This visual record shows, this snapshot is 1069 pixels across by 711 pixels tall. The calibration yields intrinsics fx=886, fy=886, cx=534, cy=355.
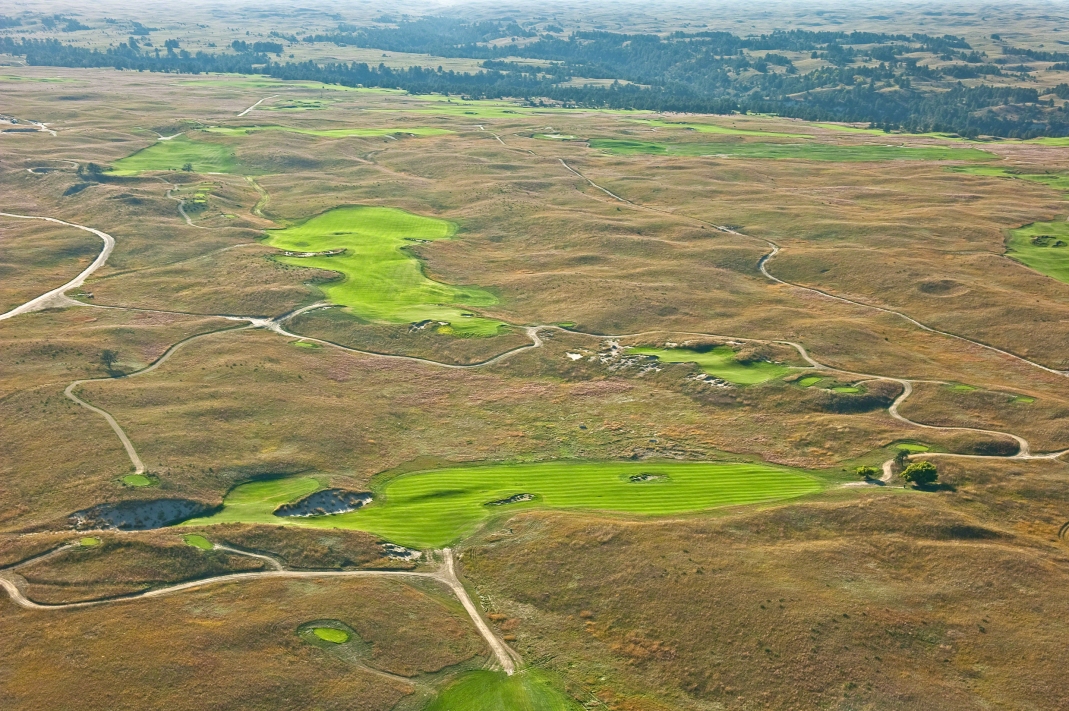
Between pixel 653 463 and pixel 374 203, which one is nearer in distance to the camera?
pixel 653 463

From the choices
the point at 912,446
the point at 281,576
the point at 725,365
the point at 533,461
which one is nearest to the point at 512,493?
the point at 533,461

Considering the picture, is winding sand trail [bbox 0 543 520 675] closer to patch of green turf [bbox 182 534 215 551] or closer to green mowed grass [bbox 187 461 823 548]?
patch of green turf [bbox 182 534 215 551]

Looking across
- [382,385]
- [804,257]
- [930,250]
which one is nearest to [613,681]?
[382,385]

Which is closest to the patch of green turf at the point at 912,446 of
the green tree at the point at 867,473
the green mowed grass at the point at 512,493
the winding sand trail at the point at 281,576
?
the green tree at the point at 867,473

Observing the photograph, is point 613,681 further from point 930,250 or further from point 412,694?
point 930,250

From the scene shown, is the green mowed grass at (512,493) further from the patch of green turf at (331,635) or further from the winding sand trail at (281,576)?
the patch of green turf at (331,635)

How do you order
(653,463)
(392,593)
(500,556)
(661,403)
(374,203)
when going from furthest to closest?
(374,203)
(661,403)
(653,463)
(500,556)
(392,593)

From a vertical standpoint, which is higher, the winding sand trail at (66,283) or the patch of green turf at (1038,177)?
the patch of green turf at (1038,177)

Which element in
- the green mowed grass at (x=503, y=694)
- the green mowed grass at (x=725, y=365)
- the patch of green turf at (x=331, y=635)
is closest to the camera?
the green mowed grass at (x=503, y=694)
